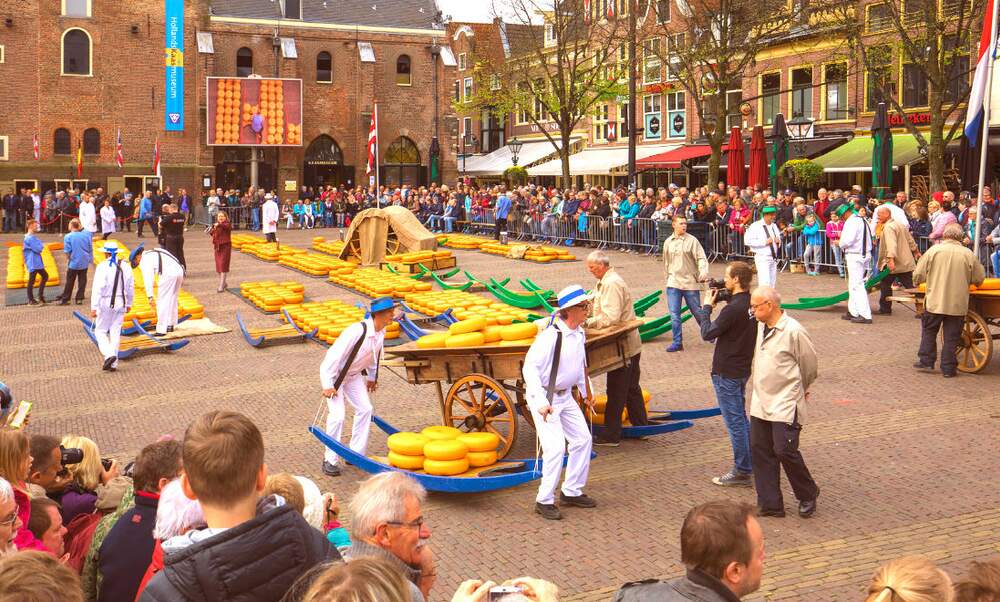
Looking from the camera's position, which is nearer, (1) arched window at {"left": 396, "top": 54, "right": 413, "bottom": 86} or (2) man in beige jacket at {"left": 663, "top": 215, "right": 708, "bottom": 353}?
(2) man in beige jacket at {"left": 663, "top": 215, "right": 708, "bottom": 353}

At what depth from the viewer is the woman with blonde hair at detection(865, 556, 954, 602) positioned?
131 inches

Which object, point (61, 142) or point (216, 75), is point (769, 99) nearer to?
point (216, 75)

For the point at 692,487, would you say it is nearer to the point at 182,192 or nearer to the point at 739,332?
the point at 739,332

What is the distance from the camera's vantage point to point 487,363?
9797mm

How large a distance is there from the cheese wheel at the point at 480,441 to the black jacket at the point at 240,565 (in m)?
5.53

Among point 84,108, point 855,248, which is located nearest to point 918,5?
point 855,248

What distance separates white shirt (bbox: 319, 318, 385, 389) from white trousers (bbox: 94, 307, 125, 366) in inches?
260

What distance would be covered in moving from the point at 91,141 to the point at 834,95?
36106 mm

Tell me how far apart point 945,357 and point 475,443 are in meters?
7.13

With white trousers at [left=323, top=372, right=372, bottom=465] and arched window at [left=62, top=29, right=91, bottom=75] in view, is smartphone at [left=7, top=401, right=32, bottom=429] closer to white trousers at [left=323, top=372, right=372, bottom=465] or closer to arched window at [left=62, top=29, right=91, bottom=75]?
white trousers at [left=323, top=372, right=372, bottom=465]

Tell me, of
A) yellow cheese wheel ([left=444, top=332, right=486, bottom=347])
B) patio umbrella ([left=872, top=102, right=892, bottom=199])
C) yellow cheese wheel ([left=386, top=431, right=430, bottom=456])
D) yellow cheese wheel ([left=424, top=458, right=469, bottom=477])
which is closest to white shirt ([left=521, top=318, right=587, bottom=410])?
yellow cheese wheel ([left=424, top=458, right=469, bottom=477])

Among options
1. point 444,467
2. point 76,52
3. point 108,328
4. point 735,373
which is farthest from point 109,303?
point 76,52

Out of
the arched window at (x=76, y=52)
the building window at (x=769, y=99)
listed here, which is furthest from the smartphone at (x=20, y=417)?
the arched window at (x=76, y=52)

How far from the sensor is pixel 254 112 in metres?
53.4
